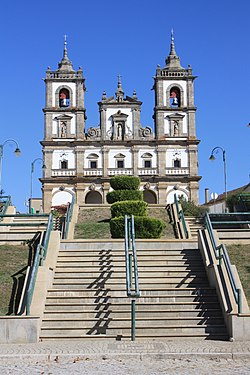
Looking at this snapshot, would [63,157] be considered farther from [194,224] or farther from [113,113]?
[194,224]

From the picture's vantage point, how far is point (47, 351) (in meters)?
9.28

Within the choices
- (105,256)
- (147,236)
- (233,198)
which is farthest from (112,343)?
(233,198)

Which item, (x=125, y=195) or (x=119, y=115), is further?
(x=119, y=115)

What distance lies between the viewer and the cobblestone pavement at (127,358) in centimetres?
819

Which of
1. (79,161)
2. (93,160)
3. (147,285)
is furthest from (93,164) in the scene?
(147,285)

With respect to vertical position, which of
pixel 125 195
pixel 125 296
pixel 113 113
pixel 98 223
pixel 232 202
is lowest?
pixel 125 296

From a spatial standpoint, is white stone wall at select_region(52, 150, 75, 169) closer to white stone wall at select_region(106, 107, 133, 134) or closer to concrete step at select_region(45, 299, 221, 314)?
white stone wall at select_region(106, 107, 133, 134)

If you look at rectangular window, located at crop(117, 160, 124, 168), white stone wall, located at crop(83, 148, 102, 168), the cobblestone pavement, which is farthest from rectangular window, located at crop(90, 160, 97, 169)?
the cobblestone pavement

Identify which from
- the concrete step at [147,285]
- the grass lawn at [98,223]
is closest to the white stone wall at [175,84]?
the grass lawn at [98,223]

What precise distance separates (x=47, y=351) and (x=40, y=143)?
49.7 meters

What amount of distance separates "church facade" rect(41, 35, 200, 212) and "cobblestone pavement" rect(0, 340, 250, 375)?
46110 mm

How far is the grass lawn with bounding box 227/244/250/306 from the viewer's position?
1272 centimetres

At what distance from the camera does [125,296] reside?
11.9 m

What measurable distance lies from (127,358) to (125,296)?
3.10m
